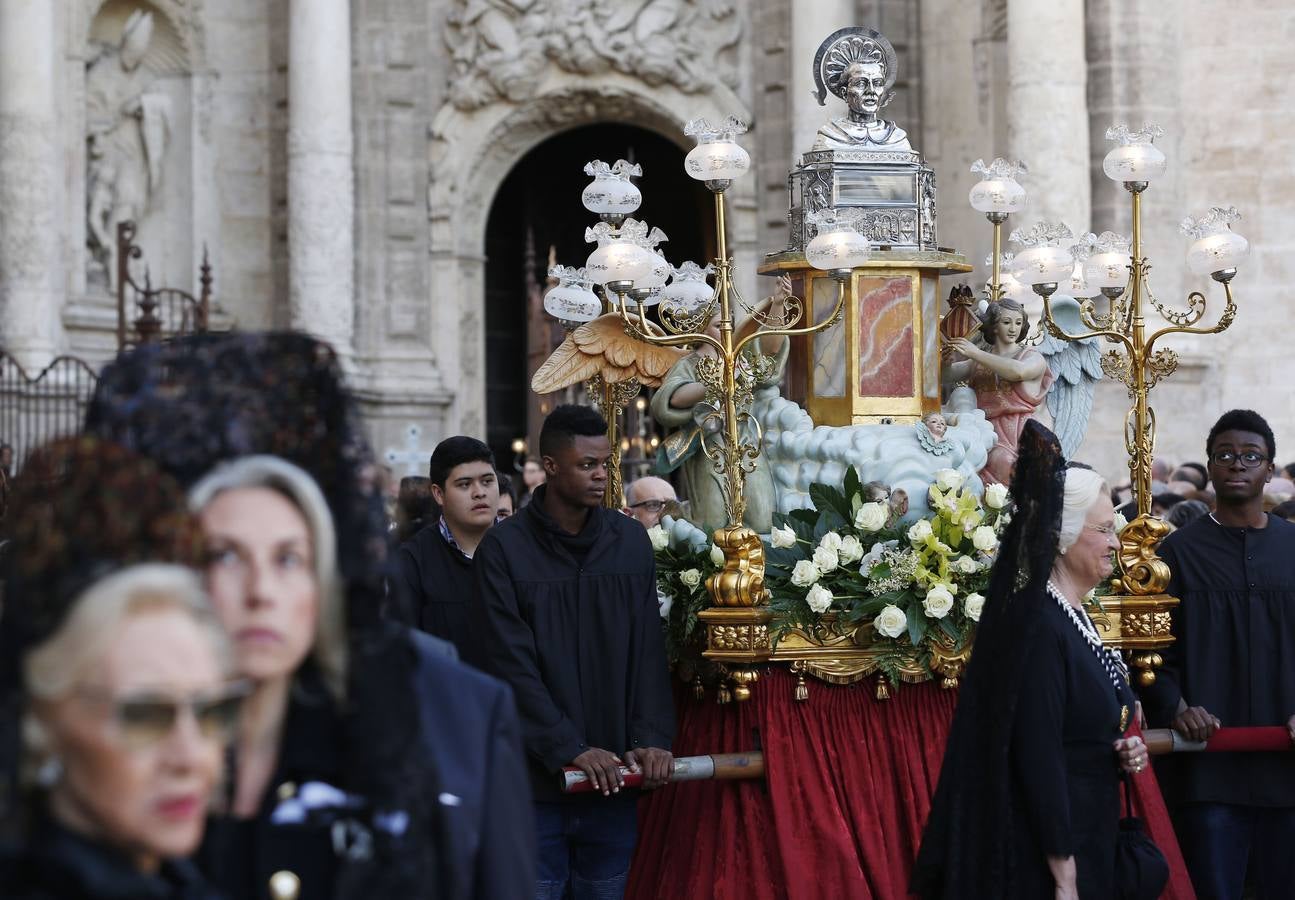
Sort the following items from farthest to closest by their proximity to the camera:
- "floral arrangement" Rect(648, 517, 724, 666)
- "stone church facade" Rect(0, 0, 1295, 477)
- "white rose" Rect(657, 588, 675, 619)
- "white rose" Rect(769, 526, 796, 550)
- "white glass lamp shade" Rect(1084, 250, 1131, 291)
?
"stone church facade" Rect(0, 0, 1295, 477)
"white glass lamp shade" Rect(1084, 250, 1131, 291)
"white rose" Rect(657, 588, 675, 619)
"floral arrangement" Rect(648, 517, 724, 666)
"white rose" Rect(769, 526, 796, 550)

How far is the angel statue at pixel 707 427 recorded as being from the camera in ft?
22.8

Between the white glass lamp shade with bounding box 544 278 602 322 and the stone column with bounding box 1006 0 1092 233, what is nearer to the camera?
the white glass lamp shade with bounding box 544 278 602 322

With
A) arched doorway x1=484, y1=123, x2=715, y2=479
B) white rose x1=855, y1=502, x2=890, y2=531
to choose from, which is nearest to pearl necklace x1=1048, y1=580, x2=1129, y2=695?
white rose x1=855, y1=502, x2=890, y2=531

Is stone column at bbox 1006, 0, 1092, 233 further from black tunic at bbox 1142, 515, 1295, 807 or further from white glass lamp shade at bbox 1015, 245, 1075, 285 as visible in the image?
black tunic at bbox 1142, 515, 1295, 807

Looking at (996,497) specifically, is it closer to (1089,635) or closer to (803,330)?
(803,330)

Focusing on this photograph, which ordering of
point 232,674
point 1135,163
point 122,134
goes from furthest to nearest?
1. point 122,134
2. point 1135,163
3. point 232,674

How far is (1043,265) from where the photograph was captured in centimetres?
743

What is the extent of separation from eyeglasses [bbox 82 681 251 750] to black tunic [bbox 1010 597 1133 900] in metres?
2.79

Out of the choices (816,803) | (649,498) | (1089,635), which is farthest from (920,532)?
(649,498)

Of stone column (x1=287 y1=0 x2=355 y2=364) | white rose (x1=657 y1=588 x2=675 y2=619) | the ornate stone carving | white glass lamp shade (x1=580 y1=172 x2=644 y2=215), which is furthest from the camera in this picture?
the ornate stone carving

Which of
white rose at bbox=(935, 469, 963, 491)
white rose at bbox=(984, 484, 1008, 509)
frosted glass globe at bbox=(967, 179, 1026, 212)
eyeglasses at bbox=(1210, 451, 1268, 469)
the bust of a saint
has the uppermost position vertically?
the bust of a saint

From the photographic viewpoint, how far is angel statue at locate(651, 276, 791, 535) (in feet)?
22.8

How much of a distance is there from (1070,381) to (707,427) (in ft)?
5.59

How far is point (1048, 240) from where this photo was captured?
7.75 m
